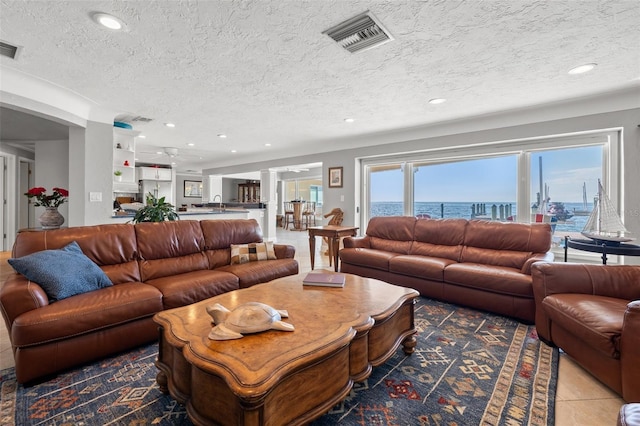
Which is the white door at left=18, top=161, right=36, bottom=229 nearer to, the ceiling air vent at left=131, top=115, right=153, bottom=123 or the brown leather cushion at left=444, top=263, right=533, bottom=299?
the ceiling air vent at left=131, top=115, right=153, bottom=123

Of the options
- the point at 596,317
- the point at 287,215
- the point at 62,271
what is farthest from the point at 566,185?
the point at 287,215

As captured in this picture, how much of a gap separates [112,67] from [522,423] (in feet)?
13.4

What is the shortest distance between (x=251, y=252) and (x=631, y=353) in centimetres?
302

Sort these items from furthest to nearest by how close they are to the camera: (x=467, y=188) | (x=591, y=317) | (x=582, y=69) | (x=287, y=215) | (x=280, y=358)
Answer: (x=287, y=215)
(x=467, y=188)
(x=582, y=69)
(x=591, y=317)
(x=280, y=358)

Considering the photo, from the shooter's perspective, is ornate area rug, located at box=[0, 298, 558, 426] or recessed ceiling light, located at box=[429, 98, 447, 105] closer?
ornate area rug, located at box=[0, 298, 558, 426]

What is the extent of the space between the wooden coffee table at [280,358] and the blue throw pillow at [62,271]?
0.96 m

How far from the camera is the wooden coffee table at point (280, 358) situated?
1.09m

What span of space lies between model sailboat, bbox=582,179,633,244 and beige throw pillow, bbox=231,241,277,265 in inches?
129

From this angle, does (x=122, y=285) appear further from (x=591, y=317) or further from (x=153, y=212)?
(x=591, y=317)

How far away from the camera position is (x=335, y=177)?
20.5 ft

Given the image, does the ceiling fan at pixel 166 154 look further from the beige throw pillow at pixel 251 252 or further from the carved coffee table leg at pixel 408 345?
the carved coffee table leg at pixel 408 345

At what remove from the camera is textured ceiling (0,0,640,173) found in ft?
6.29

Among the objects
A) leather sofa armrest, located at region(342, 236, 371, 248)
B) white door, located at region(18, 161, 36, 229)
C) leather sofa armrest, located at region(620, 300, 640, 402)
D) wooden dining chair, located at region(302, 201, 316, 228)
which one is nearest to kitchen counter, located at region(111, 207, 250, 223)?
leather sofa armrest, located at region(342, 236, 371, 248)

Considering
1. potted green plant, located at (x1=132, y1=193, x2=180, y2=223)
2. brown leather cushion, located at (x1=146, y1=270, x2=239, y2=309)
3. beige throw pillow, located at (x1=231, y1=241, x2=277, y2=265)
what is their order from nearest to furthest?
1. brown leather cushion, located at (x1=146, y1=270, x2=239, y2=309)
2. beige throw pillow, located at (x1=231, y1=241, x2=277, y2=265)
3. potted green plant, located at (x1=132, y1=193, x2=180, y2=223)
